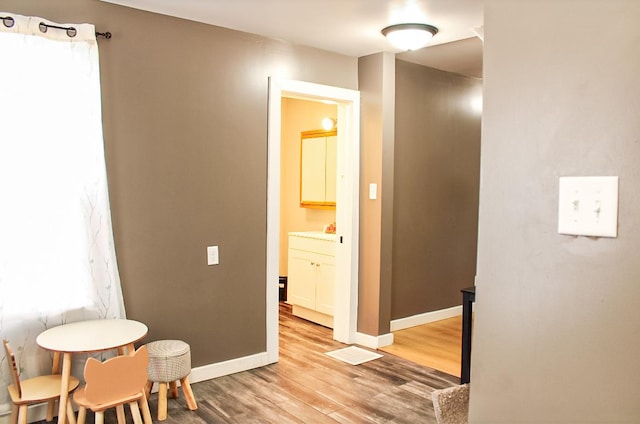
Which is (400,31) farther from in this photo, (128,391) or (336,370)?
(128,391)

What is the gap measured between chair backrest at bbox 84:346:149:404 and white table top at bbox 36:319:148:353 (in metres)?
0.08

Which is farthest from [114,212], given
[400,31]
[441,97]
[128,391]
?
[441,97]

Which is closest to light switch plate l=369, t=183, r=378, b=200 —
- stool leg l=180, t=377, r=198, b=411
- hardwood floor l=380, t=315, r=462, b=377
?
hardwood floor l=380, t=315, r=462, b=377

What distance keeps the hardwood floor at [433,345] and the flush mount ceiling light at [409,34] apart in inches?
95.5

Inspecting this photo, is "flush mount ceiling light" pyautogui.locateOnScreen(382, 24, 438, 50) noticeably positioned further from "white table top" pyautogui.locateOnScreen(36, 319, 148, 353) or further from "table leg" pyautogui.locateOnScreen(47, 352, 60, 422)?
"table leg" pyautogui.locateOnScreen(47, 352, 60, 422)

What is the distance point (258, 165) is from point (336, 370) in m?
1.64

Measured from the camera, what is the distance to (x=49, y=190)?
2.94 metres

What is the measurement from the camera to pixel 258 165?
389 cm

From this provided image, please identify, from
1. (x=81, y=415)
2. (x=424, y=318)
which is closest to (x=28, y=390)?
(x=81, y=415)

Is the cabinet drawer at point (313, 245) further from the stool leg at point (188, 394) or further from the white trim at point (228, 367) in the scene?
the stool leg at point (188, 394)

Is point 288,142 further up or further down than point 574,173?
further up

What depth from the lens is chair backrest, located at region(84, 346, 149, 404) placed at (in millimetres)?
2572

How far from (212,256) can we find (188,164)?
0.67 metres

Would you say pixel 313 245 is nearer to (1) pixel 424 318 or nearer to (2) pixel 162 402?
(1) pixel 424 318
